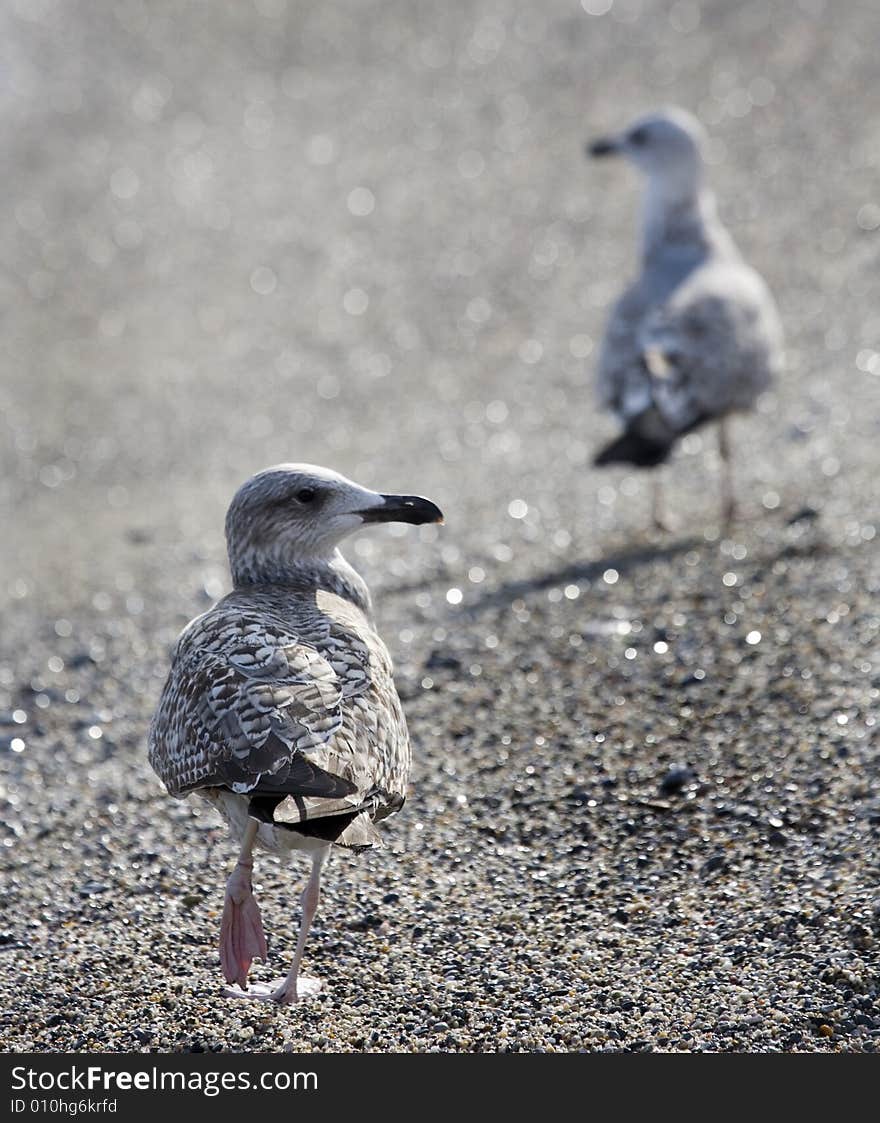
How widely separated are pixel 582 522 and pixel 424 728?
308 centimetres

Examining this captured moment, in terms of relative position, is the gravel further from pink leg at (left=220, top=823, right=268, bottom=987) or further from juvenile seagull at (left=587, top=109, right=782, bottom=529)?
juvenile seagull at (left=587, top=109, right=782, bottom=529)

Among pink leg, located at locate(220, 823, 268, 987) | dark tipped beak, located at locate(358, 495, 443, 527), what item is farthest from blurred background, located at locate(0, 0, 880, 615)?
pink leg, located at locate(220, 823, 268, 987)

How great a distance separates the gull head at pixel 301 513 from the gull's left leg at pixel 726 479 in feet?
12.7

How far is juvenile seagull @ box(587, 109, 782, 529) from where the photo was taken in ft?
29.8

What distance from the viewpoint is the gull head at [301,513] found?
5660 mm

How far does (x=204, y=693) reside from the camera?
15.9ft

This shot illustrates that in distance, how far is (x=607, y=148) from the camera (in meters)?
11.6

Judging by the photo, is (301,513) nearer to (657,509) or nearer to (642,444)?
(642,444)

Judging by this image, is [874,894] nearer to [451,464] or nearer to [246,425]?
[451,464]

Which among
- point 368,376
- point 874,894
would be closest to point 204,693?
point 874,894

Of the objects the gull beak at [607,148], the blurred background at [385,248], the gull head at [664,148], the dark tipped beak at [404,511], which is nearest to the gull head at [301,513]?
the dark tipped beak at [404,511]

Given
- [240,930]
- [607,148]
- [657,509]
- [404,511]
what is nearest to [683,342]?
[657,509]

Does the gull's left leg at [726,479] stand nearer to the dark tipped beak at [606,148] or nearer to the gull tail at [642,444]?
the gull tail at [642,444]

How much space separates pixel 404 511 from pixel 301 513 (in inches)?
15.0
